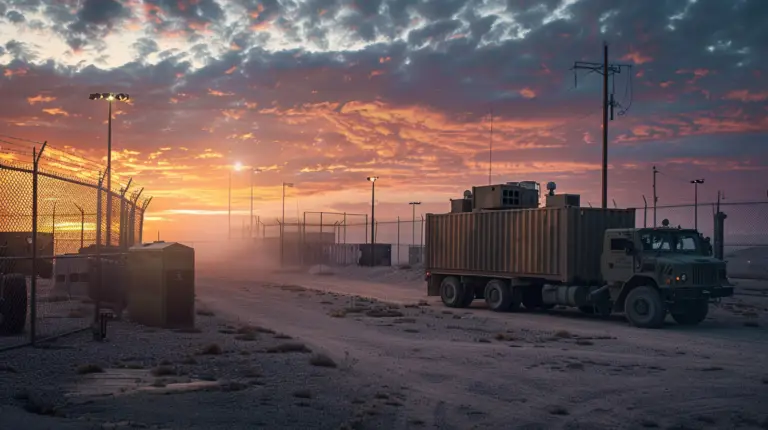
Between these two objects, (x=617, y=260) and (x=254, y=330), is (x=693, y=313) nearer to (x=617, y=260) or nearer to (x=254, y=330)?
(x=617, y=260)

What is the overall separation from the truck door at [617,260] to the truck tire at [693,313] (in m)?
1.88

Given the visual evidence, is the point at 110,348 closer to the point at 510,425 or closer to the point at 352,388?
the point at 352,388

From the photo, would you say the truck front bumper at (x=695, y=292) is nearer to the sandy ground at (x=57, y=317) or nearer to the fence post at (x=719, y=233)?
the fence post at (x=719, y=233)

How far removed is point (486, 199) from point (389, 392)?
648 inches

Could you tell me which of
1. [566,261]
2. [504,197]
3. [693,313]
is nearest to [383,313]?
[566,261]

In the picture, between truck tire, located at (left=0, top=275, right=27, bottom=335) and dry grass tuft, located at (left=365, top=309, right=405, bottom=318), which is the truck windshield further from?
truck tire, located at (left=0, top=275, right=27, bottom=335)

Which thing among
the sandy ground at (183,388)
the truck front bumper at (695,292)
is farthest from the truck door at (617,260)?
the sandy ground at (183,388)

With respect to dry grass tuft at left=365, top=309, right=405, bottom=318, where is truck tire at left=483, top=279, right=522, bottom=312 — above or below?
above

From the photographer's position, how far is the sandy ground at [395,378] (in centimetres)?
908

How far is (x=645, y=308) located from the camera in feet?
66.8

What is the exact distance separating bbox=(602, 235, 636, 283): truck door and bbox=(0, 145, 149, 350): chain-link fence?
1345 centimetres

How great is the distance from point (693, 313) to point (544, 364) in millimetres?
9557

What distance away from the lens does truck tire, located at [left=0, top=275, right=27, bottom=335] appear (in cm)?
1459

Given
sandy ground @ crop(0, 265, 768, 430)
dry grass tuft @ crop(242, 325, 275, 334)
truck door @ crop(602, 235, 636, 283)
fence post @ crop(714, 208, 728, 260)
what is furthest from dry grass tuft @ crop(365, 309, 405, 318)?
fence post @ crop(714, 208, 728, 260)
